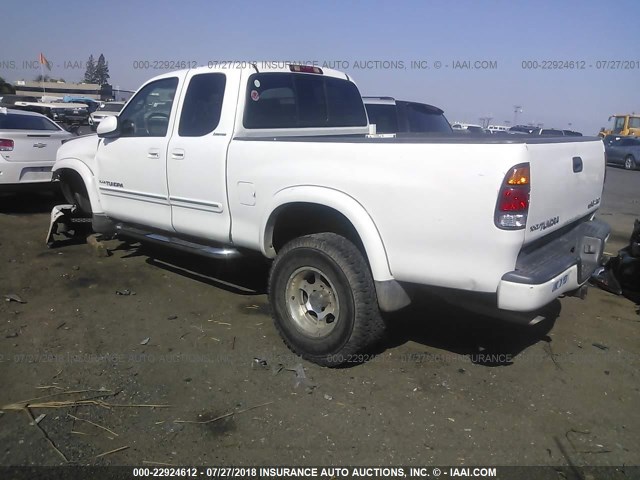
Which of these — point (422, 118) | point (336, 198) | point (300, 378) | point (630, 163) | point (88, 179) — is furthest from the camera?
point (630, 163)

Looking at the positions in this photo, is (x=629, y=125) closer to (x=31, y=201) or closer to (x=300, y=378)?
(x=31, y=201)

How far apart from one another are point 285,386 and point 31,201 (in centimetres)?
796

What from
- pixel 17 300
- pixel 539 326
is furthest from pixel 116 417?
pixel 539 326

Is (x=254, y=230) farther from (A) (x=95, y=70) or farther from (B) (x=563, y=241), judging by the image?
(A) (x=95, y=70)

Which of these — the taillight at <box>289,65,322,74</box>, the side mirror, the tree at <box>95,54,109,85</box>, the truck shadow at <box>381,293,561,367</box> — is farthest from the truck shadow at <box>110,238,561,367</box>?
the tree at <box>95,54,109,85</box>

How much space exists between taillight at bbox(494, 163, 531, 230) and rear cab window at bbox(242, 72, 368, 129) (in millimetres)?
2275

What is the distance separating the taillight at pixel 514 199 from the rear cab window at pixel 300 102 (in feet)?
7.46

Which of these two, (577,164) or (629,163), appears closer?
(577,164)

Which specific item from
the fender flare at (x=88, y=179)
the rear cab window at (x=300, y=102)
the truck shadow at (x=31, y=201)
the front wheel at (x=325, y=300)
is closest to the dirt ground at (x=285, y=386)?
the front wheel at (x=325, y=300)

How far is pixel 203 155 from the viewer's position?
14.1 feet

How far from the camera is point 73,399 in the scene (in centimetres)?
327

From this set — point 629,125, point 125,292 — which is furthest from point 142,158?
point 629,125

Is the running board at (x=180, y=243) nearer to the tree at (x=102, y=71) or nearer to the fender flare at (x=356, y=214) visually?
the fender flare at (x=356, y=214)

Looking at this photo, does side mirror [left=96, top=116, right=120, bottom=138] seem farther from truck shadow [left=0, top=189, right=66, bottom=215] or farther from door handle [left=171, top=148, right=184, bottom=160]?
truck shadow [left=0, top=189, right=66, bottom=215]
